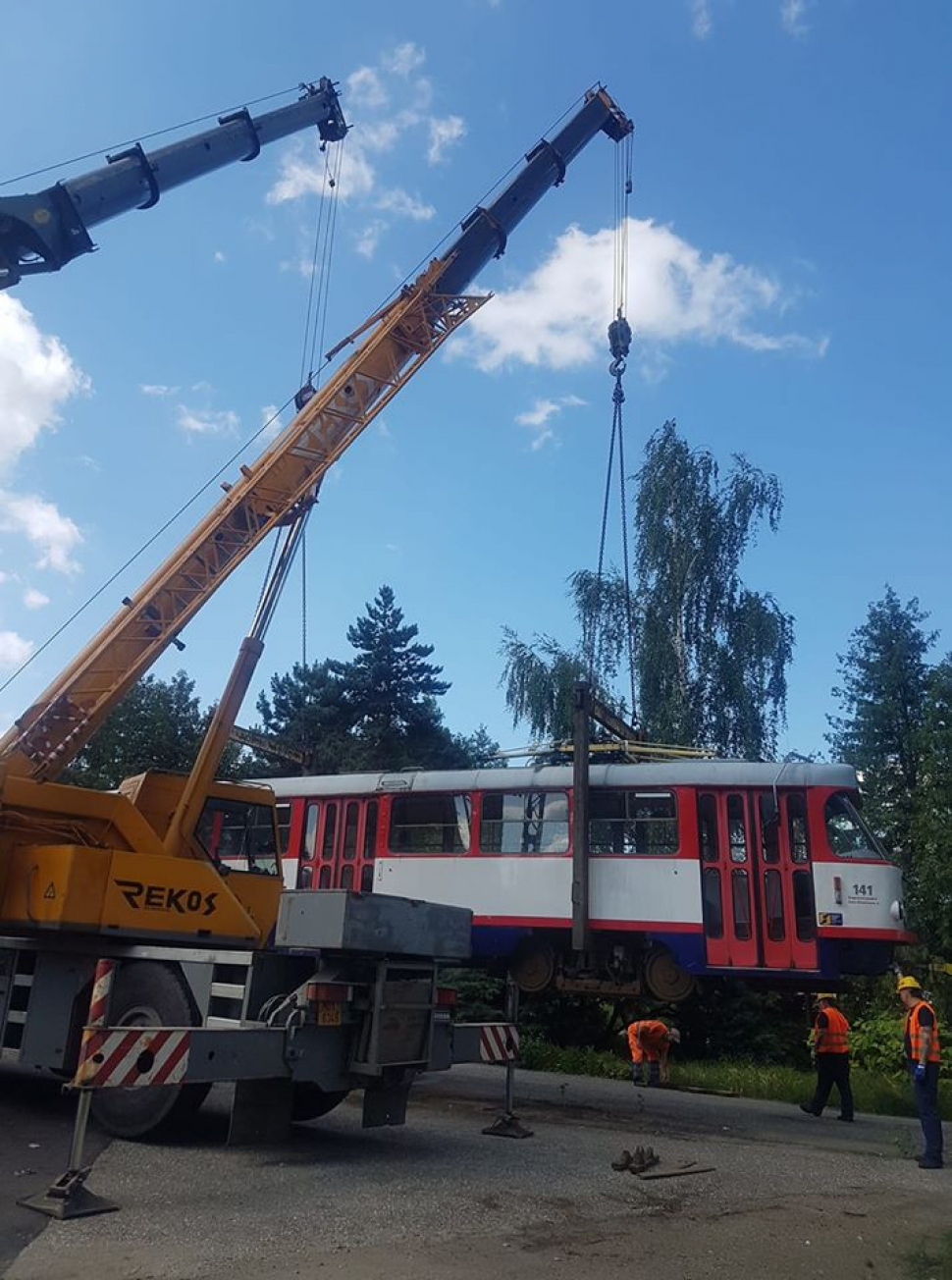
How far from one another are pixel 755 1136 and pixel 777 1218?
3.22 meters

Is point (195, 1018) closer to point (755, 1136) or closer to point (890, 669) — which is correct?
point (755, 1136)

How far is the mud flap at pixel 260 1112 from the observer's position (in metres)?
7.19

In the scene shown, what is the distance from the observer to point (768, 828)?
1180 centimetres

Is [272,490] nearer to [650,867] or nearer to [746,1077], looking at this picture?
[650,867]

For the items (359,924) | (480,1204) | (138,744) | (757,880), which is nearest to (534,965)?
(757,880)

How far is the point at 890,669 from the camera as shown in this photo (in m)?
28.7

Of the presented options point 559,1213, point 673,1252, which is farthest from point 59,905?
point 673,1252

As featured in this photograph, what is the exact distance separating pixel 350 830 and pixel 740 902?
17.4 ft

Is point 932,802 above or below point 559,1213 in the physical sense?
above

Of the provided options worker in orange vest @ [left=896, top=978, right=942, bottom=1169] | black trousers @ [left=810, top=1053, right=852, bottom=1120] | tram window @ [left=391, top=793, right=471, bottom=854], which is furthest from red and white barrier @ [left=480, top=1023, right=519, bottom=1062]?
tram window @ [left=391, top=793, right=471, bottom=854]

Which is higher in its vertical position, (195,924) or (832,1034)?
(195,924)

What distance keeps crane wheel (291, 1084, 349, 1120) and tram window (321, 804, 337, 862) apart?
6037 mm

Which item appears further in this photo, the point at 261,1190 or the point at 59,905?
the point at 59,905

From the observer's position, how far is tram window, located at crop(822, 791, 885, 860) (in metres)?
11.6
